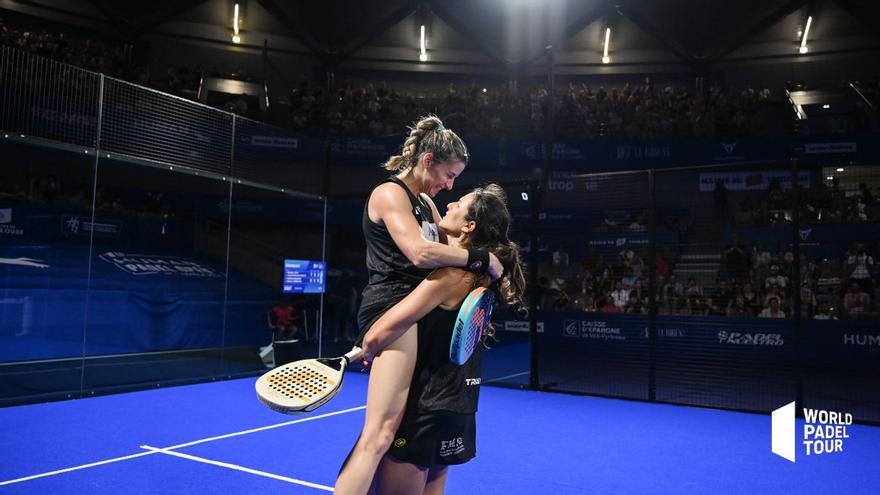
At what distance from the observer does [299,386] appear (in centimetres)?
233

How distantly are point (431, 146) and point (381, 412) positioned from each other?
1144 millimetres

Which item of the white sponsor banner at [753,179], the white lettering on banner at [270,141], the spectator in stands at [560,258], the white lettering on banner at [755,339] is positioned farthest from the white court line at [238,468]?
the white sponsor banner at [753,179]

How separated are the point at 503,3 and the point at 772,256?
15280 mm

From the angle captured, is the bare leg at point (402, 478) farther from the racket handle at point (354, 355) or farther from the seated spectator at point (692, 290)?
the seated spectator at point (692, 290)

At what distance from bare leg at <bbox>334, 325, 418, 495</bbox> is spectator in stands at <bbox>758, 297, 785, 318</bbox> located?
955 cm

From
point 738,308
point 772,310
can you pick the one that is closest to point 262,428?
point 738,308

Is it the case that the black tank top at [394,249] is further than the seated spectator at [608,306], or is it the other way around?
the seated spectator at [608,306]

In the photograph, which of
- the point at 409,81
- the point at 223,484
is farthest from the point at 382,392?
the point at 409,81

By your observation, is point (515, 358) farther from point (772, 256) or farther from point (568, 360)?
point (772, 256)

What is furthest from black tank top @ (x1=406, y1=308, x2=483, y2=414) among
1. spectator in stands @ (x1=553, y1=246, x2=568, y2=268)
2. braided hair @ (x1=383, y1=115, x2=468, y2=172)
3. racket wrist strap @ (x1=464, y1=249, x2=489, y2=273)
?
spectator in stands @ (x1=553, y1=246, x2=568, y2=268)

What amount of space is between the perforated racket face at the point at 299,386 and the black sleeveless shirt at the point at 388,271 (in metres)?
0.25

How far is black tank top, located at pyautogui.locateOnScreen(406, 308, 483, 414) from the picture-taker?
2473 mm

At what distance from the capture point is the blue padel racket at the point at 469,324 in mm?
2328

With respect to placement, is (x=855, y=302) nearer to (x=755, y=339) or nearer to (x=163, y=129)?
(x=755, y=339)
